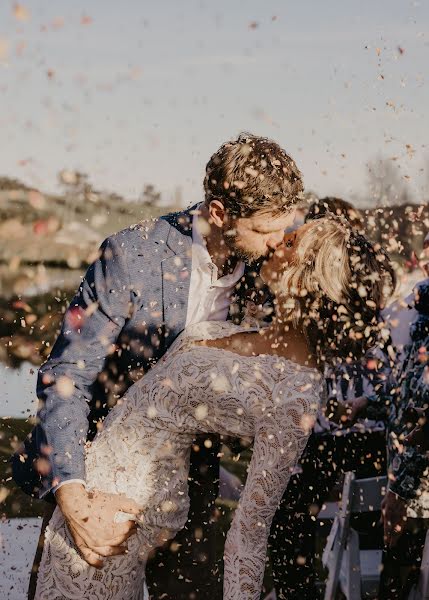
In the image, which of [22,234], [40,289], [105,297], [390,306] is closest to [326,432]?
[390,306]

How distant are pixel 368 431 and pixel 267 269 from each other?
6.93ft

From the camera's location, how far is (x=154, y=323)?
3059mm

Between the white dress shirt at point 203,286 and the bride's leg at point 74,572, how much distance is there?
35.0 inches

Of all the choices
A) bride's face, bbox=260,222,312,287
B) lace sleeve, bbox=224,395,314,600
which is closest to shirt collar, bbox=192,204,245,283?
bride's face, bbox=260,222,312,287

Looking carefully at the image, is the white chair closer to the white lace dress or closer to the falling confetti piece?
the white lace dress

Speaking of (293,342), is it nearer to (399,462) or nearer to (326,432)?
(399,462)

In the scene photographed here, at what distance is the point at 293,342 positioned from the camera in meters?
2.65

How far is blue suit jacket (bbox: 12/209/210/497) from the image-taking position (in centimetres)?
285

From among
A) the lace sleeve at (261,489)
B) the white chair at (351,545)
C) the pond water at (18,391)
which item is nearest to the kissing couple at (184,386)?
the lace sleeve at (261,489)

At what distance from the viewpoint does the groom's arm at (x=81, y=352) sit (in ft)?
9.21

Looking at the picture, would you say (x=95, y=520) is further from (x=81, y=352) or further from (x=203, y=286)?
(x=203, y=286)

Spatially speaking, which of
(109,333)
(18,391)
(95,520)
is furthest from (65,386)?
(18,391)

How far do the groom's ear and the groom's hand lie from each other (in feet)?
3.69

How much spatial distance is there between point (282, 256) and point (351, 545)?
2088 millimetres
